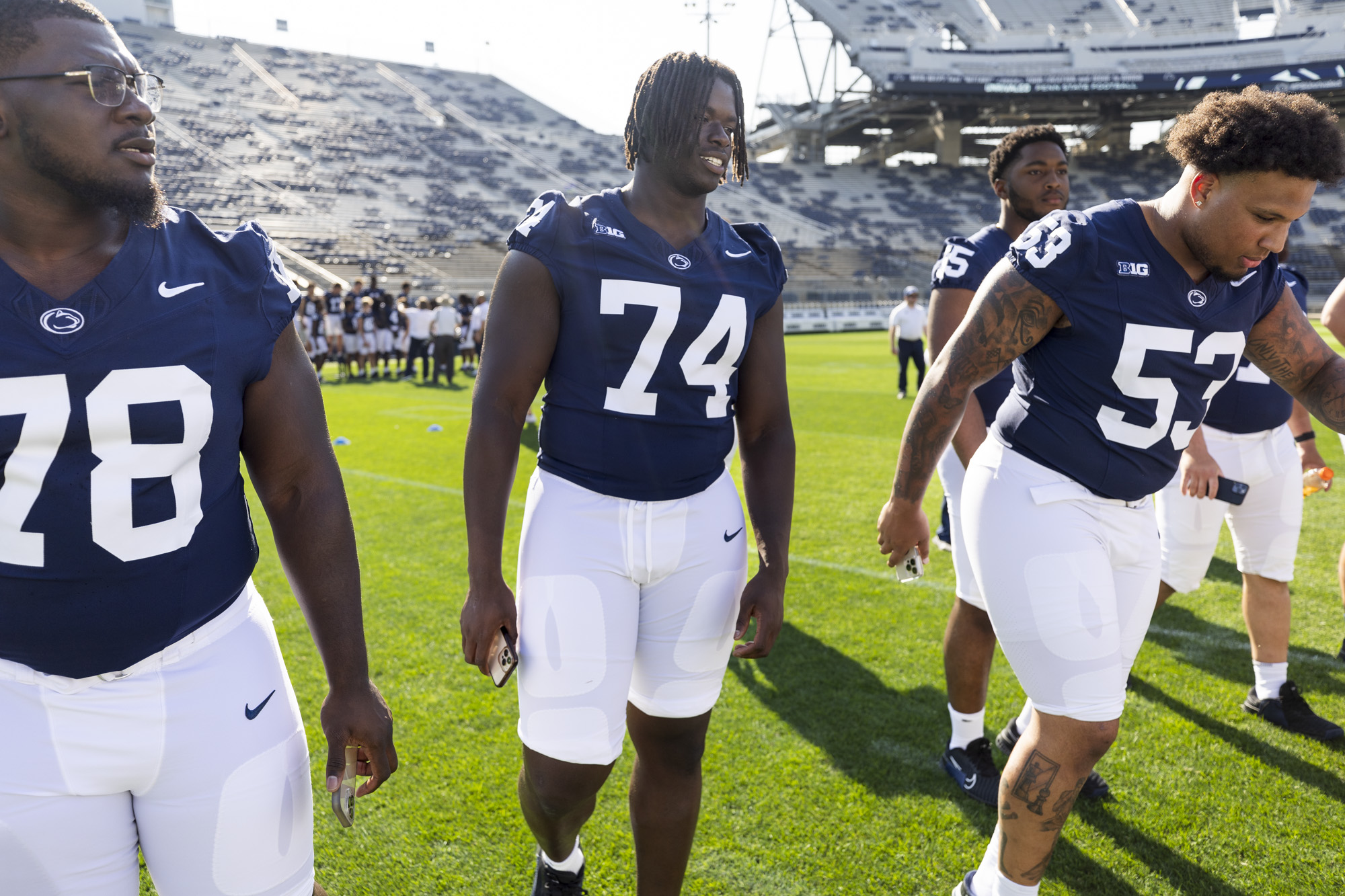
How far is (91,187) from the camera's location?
1.39 meters

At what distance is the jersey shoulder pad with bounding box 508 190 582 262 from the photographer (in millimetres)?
2010

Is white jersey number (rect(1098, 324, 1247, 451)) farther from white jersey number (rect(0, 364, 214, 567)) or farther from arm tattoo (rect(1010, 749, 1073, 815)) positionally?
white jersey number (rect(0, 364, 214, 567))

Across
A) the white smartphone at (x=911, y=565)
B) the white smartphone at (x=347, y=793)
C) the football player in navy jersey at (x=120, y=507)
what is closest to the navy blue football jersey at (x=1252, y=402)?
the white smartphone at (x=911, y=565)

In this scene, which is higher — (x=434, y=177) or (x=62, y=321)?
(x=434, y=177)

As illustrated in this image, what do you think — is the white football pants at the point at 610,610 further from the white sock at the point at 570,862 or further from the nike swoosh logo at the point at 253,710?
the nike swoosh logo at the point at 253,710

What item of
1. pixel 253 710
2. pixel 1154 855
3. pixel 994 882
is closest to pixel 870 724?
pixel 1154 855

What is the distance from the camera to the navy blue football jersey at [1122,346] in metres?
2.17

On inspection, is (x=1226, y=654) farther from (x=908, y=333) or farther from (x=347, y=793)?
(x=908, y=333)

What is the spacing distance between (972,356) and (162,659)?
6.16ft

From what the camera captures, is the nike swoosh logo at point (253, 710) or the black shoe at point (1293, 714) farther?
the black shoe at point (1293, 714)

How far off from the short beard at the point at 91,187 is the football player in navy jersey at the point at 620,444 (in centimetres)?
71

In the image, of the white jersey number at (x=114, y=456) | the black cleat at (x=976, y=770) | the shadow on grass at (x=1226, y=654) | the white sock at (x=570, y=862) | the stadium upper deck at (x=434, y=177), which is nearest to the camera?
the white jersey number at (x=114, y=456)

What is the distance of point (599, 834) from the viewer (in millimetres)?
2906

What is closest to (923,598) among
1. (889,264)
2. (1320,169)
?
(1320,169)
